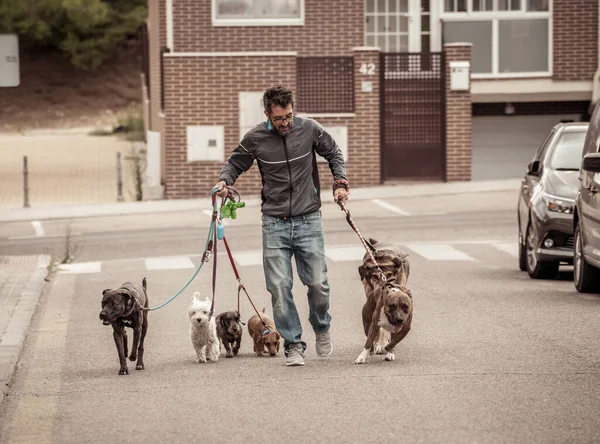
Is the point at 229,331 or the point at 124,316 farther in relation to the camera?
the point at 229,331

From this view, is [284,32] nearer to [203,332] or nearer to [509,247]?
[509,247]

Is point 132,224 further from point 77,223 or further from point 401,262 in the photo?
point 401,262

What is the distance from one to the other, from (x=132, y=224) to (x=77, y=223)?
1.28 meters

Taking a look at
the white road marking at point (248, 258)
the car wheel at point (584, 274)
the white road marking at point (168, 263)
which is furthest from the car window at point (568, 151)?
the white road marking at point (168, 263)

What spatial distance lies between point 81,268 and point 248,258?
2207 millimetres

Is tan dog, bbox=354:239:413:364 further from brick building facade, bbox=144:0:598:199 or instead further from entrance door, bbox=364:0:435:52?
entrance door, bbox=364:0:435:52

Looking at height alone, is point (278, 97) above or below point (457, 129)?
above

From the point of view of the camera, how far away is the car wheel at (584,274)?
46.7ft

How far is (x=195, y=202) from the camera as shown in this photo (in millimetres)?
30125

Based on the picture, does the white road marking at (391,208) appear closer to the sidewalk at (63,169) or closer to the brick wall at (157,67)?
the brick wall at (157,67)

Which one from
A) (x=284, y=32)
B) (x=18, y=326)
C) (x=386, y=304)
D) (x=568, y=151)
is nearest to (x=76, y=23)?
(x=284, y=32)

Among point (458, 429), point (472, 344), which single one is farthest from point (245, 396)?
point (472, 344)

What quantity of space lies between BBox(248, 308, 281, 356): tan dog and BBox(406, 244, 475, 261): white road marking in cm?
796

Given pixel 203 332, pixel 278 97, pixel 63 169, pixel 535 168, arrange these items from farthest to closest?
pixel 63 169
pixel 535 168
pixel 203 332
pixel 278 97
